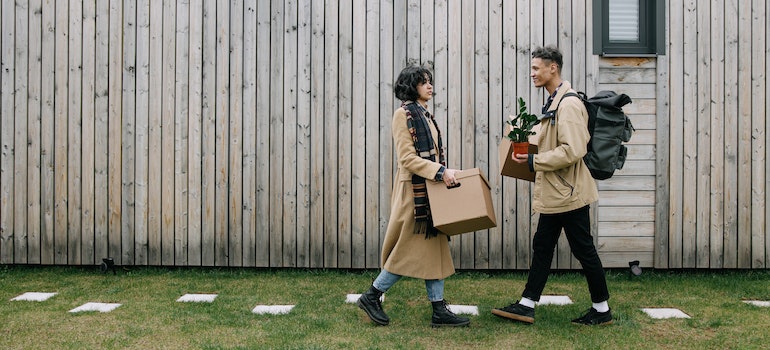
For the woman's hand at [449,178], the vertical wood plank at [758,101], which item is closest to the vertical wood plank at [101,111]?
the woman's hand at [449,178]

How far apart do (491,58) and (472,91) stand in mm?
323

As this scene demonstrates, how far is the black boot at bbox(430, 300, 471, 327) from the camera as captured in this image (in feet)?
14.1

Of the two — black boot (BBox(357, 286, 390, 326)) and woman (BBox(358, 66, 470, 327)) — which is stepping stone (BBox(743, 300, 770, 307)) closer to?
woman (BBox(358, 66, 470, 327))

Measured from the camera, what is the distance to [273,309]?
4.73 meters

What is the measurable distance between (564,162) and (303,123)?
265 cm

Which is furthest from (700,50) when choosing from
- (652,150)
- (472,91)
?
(472,91)

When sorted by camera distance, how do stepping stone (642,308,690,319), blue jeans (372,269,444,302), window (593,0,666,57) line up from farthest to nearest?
window (593,0,666,57), stepping stone (642,308,690,319), blue jeans (372,269,444,302)

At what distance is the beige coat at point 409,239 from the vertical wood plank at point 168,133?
2650 mm

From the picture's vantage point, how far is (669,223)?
19.9ft

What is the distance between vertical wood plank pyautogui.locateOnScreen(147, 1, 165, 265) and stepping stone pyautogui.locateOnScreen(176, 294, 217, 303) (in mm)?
1178

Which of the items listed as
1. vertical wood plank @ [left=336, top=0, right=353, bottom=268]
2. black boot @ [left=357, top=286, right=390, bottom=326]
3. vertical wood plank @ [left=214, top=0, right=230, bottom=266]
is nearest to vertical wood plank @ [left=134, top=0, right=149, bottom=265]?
vertical wood plank @ [left=214, top=0, right=230, bottom=266]

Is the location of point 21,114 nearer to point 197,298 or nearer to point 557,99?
point 197,298

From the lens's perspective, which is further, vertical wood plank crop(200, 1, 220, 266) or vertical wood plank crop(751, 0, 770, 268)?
vertical wood plank crop(200, 1, 220, 266)

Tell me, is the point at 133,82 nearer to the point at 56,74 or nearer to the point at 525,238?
the point at 56,74
